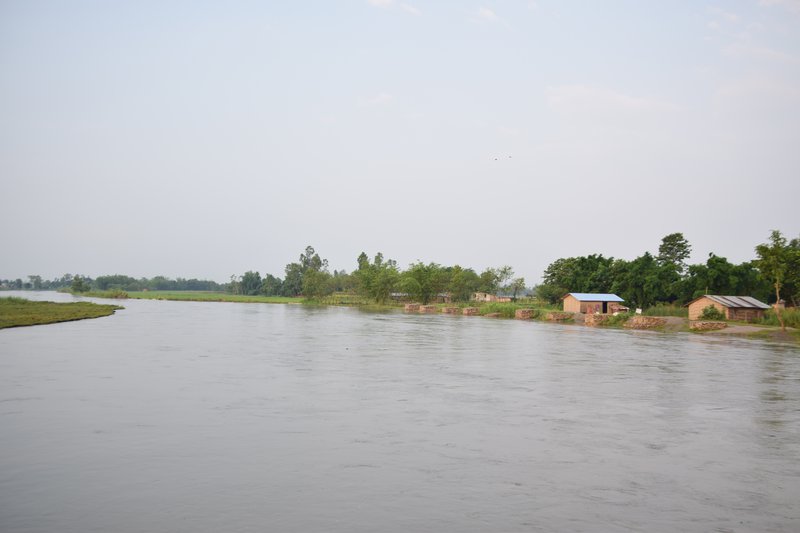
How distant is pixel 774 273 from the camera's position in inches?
1800

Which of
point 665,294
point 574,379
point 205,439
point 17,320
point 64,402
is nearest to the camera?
point 205,439

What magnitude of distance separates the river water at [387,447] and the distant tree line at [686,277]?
25617mm

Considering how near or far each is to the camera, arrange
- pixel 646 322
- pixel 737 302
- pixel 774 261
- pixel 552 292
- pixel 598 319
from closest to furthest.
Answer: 1. pixel 774 261
2. pixel 737 302
3. pixel 646 322
4. pixel 598 319
5. pixel 552 292

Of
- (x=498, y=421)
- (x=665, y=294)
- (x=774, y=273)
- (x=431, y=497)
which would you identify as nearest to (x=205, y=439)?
(x=431, y=497)

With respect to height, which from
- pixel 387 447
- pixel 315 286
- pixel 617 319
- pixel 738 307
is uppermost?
pixel 315 286

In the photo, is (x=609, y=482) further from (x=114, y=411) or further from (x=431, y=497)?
(x=114, y=411)

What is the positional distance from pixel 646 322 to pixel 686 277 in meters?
8.50

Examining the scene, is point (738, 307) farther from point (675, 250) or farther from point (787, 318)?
point (675, 250)

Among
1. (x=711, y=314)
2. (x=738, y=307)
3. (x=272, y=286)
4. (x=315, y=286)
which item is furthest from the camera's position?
(x=272, y=286)

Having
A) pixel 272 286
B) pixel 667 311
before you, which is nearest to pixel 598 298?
pixel 667 311

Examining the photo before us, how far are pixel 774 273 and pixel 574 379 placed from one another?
31.9 m

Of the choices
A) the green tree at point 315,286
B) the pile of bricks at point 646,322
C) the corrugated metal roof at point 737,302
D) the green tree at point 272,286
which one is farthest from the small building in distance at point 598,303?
the green tree at point 272,286

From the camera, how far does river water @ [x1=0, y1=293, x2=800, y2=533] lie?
8578 millimetres

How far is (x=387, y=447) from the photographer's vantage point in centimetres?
1222
